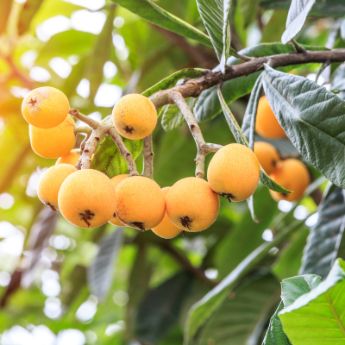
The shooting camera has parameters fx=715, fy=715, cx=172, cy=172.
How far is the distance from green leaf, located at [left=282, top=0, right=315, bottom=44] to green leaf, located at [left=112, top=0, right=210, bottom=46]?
0.11 m

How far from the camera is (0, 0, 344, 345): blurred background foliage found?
1.45 metres

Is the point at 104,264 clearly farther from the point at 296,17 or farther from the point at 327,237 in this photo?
the point at 296,17

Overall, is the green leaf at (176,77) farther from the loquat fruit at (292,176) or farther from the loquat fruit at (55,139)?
the loquat fruit at (292,176)

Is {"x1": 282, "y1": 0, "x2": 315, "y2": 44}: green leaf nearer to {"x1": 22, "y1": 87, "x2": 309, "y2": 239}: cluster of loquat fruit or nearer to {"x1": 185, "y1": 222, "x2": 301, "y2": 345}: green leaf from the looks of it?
{"x1": 22, "y1": 87, "x2": 309, "y2": 239}: cluster of loquat fruit

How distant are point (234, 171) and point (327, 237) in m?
0.43

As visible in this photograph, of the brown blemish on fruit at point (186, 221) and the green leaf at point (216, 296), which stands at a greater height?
the brown blemish on fruit at point (186, 221)

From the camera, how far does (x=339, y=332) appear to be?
573 millimetres

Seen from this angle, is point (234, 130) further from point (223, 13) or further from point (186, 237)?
point (186, 237)

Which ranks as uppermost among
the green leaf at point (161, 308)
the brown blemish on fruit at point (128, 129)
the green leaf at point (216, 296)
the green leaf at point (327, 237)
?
the brown blemish on fruit at point (128, 129)

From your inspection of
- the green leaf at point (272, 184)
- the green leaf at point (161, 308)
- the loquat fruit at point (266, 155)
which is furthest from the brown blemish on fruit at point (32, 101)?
the green leaf at point (161, 308)

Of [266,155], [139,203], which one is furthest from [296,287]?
[266,155]

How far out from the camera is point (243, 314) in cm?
144

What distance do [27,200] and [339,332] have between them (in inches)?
65.7

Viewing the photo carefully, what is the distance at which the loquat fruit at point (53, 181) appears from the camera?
2.31ft
